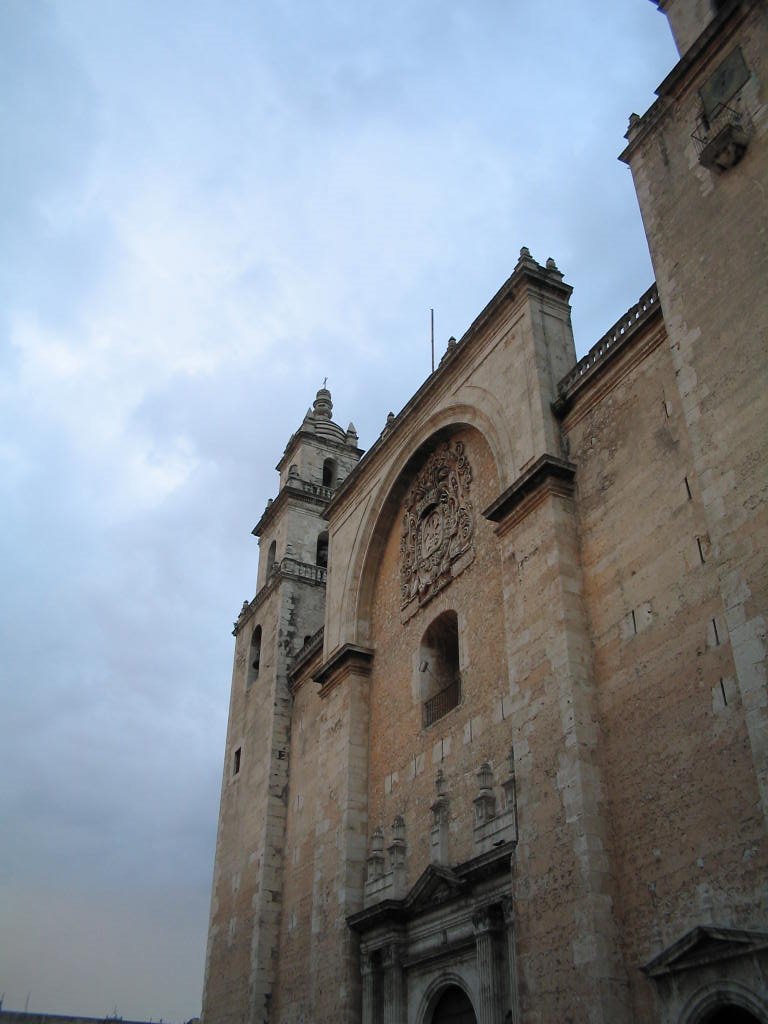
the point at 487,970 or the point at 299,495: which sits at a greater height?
the point at 299,495

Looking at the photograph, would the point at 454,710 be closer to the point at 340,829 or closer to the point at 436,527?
the point at 340,829

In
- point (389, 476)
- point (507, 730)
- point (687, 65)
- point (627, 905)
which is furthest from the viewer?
point (389, 476)

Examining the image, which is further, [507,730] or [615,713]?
[507,730]

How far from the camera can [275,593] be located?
84.0 feet

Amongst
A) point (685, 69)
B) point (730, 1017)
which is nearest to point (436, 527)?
point (685, 69)

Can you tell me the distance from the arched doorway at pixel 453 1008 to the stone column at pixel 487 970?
75 centimetres

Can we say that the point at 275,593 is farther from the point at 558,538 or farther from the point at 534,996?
the point at 534,996

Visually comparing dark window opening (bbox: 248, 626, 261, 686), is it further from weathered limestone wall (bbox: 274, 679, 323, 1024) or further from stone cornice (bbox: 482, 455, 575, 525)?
stone cornice (bbox: 482, 455, 575, 525)

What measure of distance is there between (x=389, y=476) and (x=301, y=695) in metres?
6.09

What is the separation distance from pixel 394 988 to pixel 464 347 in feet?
35.6

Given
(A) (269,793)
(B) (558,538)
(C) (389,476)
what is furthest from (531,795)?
(A) (269,793)

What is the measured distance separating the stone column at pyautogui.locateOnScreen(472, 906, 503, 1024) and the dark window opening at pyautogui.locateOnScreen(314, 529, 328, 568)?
1436 cm

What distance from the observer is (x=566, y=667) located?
12.4m

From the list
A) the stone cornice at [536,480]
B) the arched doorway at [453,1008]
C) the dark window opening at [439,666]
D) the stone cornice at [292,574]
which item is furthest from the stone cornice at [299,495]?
the arched doorway at [453,1008]
